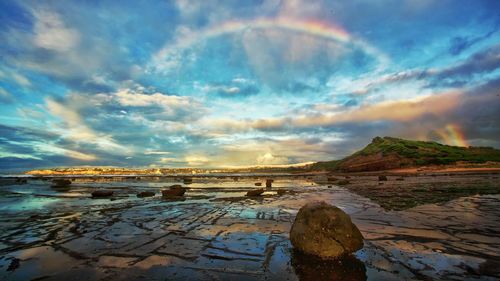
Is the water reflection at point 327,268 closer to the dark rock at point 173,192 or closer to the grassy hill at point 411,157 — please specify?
the dark rock at point 173,192

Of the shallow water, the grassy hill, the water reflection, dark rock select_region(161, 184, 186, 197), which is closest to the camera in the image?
the water reflection

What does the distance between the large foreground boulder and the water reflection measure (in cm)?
28

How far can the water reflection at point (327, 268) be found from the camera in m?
5.61

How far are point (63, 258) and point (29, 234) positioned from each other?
178 inches

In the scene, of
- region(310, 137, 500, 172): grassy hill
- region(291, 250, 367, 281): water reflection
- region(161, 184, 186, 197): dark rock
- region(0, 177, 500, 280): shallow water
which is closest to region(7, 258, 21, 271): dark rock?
region(0, 177, 500, 280): shallow water

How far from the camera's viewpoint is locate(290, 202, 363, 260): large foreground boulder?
278 inches

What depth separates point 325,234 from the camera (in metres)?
7.27

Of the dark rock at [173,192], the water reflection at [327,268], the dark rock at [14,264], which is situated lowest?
the water reflection at [327,268]

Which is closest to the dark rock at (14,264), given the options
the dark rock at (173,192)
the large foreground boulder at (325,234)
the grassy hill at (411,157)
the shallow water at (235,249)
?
the shallow water at (235,249)

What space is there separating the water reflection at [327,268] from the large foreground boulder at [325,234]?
10.9 inches

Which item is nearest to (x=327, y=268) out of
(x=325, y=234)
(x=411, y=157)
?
(x=325, y=234)

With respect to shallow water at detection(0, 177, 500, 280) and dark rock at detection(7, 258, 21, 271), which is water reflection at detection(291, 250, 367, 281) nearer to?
shallow water at detection(0, 177, 500, 280)

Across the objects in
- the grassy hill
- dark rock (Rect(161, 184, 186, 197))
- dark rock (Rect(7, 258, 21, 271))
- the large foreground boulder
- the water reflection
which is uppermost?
the grassy hill

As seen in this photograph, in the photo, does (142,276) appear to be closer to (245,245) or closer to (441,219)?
(245,245)
